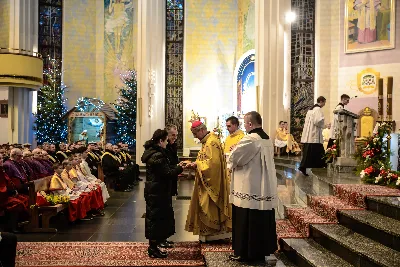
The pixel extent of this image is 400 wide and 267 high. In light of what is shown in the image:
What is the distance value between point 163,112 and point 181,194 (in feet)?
23.8

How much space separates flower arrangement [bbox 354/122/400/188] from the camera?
664cm

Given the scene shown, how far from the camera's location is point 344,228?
5.42 m

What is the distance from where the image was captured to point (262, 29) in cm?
1456

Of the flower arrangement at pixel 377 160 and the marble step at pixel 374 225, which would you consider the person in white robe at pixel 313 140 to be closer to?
the flower arrangement at pixel 377 160

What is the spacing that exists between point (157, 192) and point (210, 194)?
66 cm

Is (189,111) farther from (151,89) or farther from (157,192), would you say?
(157,192)

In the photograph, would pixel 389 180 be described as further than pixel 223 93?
No

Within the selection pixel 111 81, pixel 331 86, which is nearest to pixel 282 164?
pixel 331 86

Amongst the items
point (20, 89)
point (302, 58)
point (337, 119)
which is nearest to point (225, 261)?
point (337, 119)

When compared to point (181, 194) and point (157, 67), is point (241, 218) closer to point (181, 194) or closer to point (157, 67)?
point (181, 194)

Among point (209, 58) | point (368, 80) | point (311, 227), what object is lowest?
point (311, 227)

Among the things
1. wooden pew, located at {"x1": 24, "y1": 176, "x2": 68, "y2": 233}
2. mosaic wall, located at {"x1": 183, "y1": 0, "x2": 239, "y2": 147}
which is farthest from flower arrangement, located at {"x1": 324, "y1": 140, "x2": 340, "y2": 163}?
mosaic wall, located at {"x1": 183, "y1": 0, "x2": 239, "y2": 147}

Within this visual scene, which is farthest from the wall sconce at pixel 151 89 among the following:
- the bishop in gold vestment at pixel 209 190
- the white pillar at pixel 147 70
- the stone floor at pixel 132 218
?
the bishop in gold vestment at pixel 209 190

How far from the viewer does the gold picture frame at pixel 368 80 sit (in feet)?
50.5
